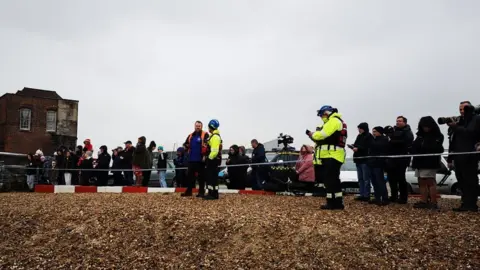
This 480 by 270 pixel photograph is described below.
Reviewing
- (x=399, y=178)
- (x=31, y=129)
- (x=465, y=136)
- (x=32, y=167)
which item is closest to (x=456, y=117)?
(x=465, y=136)

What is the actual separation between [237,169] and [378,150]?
521 centimetres

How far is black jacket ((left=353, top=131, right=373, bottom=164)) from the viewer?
31.8ft

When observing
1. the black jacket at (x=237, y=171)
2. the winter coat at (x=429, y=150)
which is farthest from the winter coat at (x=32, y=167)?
the winter coat at (x=429, y=150)

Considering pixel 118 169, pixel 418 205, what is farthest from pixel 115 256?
pixel 118 169

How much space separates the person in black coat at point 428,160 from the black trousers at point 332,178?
1.62m

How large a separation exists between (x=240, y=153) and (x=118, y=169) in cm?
477

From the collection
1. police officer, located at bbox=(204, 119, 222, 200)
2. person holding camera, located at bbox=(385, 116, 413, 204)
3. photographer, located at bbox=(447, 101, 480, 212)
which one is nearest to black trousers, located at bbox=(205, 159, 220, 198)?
police officer, located at bbox=(204, 119, 222, 200)

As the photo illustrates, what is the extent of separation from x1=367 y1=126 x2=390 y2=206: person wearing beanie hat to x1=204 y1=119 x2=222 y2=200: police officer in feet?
11.4

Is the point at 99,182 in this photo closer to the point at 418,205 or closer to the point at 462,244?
the point at 418,205

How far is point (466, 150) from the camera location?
24.8 ft

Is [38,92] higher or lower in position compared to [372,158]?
higher

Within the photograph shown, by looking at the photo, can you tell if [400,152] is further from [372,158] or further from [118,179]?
[118,179]

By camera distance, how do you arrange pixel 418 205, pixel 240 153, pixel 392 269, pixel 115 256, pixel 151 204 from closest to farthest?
pixel 392 269 → pixel 115 256 → pixel 418 205 → pixel 151 204 → pixel 240 153

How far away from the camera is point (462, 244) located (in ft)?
17.4
